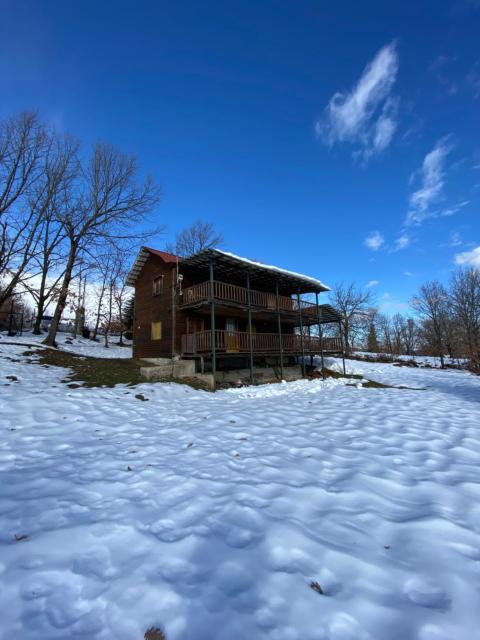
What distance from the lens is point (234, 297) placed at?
15023 mm

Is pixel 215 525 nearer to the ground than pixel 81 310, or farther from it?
nearer to the ground

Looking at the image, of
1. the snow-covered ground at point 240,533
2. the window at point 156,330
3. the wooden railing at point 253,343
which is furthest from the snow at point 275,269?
the snow-covered ground at point 240,533

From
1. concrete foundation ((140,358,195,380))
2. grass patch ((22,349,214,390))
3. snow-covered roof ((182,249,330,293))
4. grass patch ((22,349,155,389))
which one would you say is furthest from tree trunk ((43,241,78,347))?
concrete foundation ((140,358,195,380))

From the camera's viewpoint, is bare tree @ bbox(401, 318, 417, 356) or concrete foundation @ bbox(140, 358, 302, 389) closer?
concrete foundation @ bbox(140, 358, 302, 389)

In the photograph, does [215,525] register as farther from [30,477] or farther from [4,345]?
[4,345]

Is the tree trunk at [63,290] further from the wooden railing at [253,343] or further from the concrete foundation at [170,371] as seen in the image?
the concrete foundation at [170,371]

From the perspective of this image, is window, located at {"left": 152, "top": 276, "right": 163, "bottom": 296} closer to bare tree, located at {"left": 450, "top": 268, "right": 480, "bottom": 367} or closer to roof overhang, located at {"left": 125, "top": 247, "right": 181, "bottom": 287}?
roof overhang, located at {"left": 125, "top": 247, "right": 181, "bottom": 287}

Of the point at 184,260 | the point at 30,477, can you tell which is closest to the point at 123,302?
the point at 184,260

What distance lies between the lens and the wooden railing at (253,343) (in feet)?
46.6

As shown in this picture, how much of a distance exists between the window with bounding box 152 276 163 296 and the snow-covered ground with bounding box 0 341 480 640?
1194cm

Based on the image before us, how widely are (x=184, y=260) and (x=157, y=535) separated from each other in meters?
13.6

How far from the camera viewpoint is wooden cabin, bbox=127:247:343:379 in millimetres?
14250

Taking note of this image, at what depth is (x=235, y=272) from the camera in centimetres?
1608

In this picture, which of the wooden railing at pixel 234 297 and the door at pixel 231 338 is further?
the door at pixel 231 338
